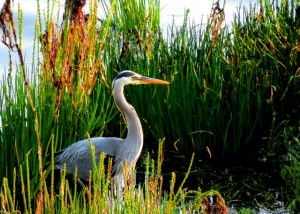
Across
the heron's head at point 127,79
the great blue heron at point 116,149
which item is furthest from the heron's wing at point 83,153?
the heron's head at point 127,79

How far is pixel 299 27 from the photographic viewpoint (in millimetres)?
6660

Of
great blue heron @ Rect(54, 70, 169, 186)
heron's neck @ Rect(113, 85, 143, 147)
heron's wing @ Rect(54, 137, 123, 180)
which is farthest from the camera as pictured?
heron's neck @ Rect(113, 85, 143, 147)

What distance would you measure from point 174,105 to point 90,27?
197cm

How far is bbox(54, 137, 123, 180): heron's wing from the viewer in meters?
5.07

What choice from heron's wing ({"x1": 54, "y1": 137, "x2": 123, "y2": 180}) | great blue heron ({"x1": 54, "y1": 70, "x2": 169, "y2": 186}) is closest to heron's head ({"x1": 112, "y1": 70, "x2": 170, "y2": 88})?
great blue heron ({"x1": 54, "y1": 70, "x2": 169, "y2": 186})

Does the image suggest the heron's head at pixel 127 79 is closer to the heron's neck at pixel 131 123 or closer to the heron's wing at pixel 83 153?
the heron's neck at pixel 131 123

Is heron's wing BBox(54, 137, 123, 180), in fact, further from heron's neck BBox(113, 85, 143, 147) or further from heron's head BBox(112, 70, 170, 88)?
heron's head BBox(112, 70, 170, 88)

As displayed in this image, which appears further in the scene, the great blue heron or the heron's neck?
the heron's neck

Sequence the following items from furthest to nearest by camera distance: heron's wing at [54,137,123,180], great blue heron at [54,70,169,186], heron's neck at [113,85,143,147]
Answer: heron's neck at [113,85,143,147], great blue heron at [54,70,169,186], heron's wing at [54,137,123,180]

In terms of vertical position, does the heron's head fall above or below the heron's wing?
above

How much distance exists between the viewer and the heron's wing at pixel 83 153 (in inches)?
200

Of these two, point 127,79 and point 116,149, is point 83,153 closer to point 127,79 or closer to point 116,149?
point 116,149

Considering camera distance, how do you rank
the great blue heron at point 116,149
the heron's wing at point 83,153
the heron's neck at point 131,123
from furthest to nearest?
1. the heron's neck at point 131,123
2. the great blue heron at point 116,149
3. the heron's wing at point 83,153

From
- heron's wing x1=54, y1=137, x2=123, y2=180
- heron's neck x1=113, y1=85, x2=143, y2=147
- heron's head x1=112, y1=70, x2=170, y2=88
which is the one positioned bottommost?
heron's wing x1=54, y1=137, x2=123, y2=180
